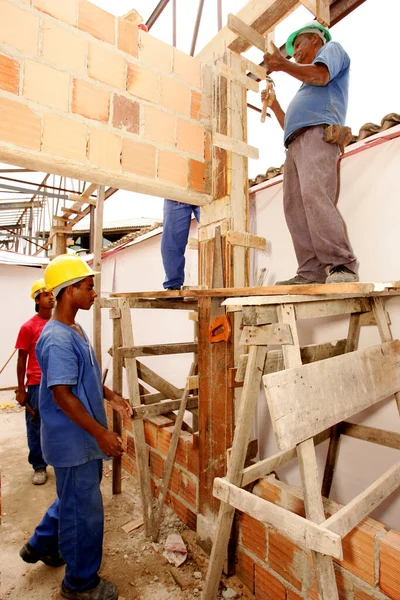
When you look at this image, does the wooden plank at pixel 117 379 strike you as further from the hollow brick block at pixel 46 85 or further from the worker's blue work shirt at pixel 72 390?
the hollow brick block at pixel 46 85

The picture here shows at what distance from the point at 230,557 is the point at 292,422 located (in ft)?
5.61

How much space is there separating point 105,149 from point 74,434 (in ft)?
5.63

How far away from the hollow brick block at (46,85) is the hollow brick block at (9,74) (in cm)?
4

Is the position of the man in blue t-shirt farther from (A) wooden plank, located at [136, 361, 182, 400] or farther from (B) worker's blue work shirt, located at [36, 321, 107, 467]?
(A) wooden plank, located at [136, 361, 182, 400]

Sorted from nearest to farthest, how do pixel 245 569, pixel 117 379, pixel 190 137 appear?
pixel 245 569
pixel 190 137
pixel 117 379

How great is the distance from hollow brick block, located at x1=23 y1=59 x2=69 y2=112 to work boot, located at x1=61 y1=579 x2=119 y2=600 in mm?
2858

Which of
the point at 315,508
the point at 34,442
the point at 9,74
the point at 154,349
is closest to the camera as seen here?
the point at 315,508

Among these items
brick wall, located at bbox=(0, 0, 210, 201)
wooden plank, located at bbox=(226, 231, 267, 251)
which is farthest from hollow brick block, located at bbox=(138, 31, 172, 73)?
wooden plank, located at bbox=(226, 231, 267, 251)

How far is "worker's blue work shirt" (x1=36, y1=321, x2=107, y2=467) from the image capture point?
81.1 inches

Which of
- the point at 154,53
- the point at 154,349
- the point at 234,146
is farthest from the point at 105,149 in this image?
the point at 154,349

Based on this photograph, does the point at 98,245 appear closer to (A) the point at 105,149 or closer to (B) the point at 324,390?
(A) the point at 105,149

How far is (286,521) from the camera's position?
4.51 feet

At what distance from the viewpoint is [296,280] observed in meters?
2.29

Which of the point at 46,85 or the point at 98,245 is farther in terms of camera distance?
the point at 98,245
